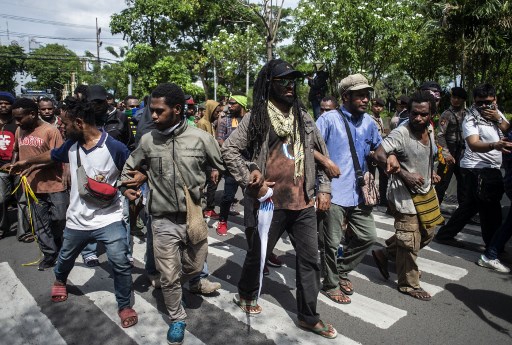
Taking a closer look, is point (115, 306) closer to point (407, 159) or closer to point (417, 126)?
point (407, 159)

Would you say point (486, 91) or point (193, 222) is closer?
point (193, 222)

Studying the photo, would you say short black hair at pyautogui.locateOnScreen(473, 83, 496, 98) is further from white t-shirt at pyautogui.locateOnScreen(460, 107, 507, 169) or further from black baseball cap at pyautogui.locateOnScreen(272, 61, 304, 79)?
black baseball cap at pyautogui.locateOnScreen(272, 61, 304, 79)

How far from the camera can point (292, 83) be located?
3.27 meters

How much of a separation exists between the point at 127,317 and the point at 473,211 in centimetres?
440

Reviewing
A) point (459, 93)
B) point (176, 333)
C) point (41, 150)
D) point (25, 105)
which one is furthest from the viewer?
point (459, 93)

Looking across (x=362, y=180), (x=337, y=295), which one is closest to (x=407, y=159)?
(x=362, y=180)

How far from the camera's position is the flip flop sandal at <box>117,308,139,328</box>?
11.7ft

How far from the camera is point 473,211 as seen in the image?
5.45 metres

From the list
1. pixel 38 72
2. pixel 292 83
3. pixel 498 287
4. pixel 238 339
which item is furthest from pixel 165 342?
pixel 38 72

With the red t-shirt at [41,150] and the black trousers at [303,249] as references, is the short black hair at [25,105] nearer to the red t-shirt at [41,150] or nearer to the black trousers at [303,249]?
the red t-shirt at [41,150]

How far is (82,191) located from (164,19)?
20.5m

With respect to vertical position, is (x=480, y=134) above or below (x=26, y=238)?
above

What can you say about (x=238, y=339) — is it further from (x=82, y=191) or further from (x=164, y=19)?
(x=164, y=19)

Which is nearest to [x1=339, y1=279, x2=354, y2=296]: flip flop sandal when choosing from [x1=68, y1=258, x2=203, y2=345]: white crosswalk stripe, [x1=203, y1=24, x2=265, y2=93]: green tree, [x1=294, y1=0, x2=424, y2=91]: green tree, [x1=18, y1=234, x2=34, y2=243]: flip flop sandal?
[x1=68, y1=258, x2=203, y2=345]: white crosswalk stripe
